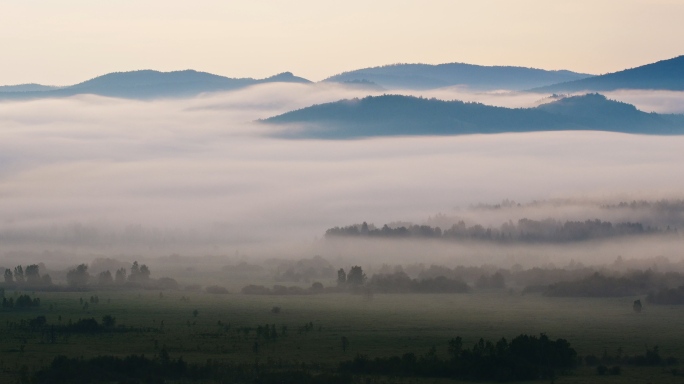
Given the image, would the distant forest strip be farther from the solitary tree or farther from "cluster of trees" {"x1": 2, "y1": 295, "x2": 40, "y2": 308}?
"cluster of trees" {"x1": 2, "y1": 295, "x2": 40, "y2": 308}

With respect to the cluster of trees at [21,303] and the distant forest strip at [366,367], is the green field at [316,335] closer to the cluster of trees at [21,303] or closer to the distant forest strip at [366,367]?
the cluster of trees at [21,303]

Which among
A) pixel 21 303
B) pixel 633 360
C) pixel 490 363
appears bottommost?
pixel 633 360

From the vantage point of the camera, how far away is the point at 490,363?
121812 mm

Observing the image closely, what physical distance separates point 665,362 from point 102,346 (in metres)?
58.6

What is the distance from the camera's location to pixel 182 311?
197 m

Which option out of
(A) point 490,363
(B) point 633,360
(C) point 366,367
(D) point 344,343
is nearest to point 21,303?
(D) point 344,343

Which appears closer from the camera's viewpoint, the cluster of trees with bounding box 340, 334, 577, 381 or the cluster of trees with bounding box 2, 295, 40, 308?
the cluster of trees with bounding box 340, 334, 577, 381

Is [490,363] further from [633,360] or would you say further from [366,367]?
[633,360]

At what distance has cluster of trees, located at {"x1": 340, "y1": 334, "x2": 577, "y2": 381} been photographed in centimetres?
12175

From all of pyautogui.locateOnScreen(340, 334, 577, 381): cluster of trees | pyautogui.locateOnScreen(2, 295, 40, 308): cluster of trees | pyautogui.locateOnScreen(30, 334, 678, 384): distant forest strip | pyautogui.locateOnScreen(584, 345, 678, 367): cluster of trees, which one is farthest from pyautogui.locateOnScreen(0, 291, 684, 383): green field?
pyautogui.locateOnScreen(584, 345, 678, 367): cluster of trees

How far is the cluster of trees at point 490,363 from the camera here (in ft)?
399

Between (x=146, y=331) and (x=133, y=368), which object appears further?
(x=146, y=331)

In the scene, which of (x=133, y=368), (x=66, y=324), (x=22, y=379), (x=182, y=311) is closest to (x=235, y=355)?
Result: (x=133, y=368)

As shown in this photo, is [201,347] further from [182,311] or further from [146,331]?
[182,311]
